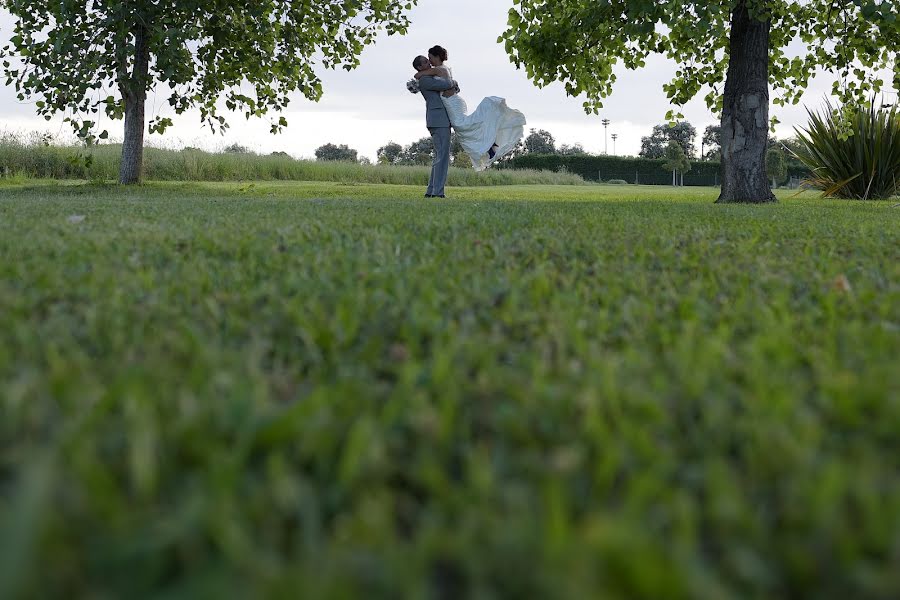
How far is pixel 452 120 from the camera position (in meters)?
10.2

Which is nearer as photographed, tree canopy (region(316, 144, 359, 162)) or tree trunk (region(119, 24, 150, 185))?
tree trunk (region(119, 24, 150, 185))

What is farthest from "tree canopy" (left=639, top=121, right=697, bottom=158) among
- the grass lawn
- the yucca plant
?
the grass lawn

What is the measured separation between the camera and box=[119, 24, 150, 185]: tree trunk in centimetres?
1156

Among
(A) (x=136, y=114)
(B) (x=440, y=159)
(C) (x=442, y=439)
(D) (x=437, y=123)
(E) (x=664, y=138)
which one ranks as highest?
(E) (x=664, y=138)

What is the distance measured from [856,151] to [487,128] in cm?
677

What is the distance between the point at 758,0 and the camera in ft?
29.5

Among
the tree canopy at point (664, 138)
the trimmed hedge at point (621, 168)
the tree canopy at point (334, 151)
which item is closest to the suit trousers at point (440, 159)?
the trimmed hedge at point (621, 168)

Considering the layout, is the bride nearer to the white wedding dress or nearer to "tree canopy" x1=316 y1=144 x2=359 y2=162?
the white wedding dress

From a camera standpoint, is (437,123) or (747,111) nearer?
(437,123)

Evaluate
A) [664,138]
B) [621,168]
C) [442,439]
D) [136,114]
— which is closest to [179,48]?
[136,114]

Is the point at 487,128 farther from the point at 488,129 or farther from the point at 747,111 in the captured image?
the point at 747,111

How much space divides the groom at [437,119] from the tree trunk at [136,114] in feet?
15.3

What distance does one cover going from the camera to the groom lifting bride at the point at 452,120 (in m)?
9.80

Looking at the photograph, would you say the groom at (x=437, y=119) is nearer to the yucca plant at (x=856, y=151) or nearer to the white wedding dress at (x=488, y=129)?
the white wedding dress at (x=488, y=129)
